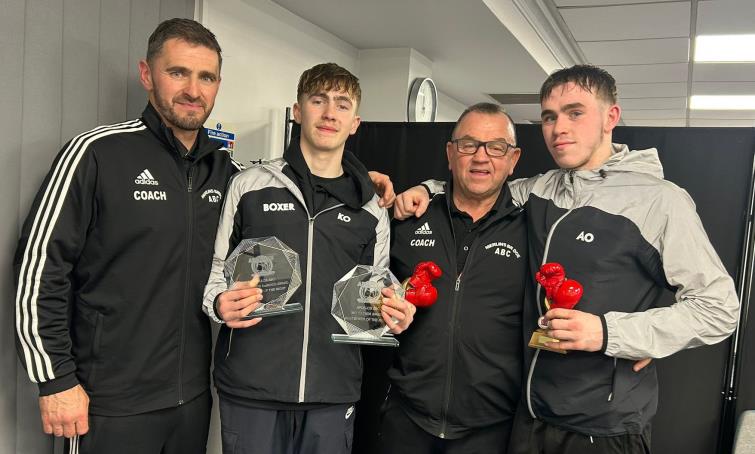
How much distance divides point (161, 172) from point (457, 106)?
18.0 ft

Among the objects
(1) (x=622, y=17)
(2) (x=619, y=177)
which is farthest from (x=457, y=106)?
(2) (x=619, y=177)

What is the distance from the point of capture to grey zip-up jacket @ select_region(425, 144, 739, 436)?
161 centimetres

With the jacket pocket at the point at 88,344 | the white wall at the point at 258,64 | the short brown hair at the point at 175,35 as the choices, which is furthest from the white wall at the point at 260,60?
the jacket pocket at the point at 88,344

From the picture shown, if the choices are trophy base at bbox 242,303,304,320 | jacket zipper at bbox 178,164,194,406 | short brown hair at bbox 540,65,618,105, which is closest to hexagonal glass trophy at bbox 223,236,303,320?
trophy base at bbox 242,303,304,320

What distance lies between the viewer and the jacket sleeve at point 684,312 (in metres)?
1.60

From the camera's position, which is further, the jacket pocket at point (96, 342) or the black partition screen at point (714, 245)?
the black partition screen at point (714, 245)

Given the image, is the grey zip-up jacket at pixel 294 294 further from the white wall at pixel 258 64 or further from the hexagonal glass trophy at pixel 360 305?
the white wall at pixel 258 64

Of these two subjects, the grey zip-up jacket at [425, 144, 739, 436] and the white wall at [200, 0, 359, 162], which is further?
the white wall at [200, 0, 359, 162]

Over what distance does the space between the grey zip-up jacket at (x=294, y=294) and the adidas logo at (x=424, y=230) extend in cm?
20

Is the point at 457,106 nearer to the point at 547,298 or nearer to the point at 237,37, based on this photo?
the point at 237,37

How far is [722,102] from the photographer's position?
22.9 feet

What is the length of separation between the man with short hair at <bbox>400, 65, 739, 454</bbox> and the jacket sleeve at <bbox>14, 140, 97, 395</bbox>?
1.49 m

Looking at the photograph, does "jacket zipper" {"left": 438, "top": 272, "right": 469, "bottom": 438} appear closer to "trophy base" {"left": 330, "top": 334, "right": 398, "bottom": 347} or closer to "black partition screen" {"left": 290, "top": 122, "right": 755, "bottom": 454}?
"trophy base" {"left": 330, "top": 334, "right": 398, "bottom": 347}

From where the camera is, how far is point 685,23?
13.8 ft
